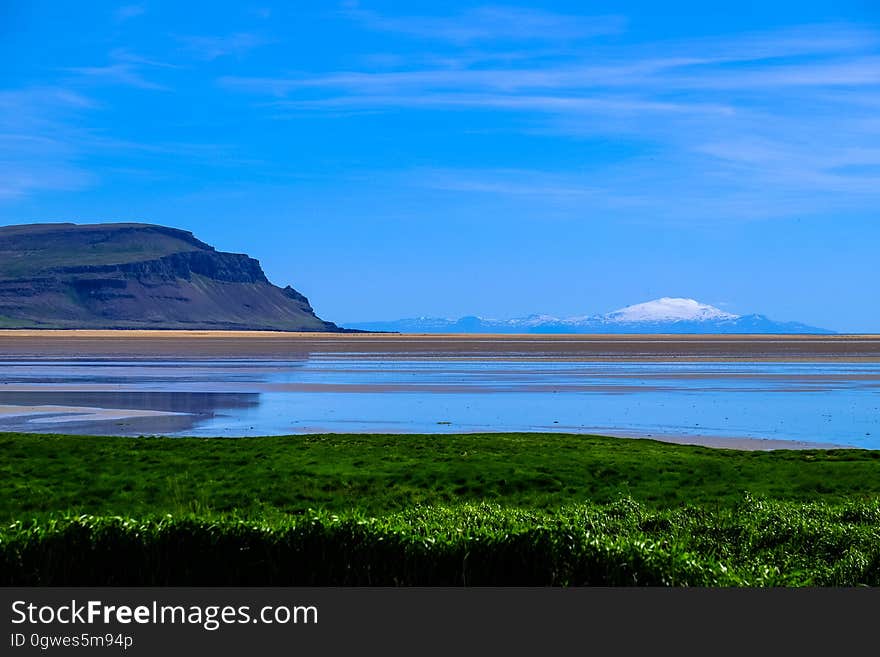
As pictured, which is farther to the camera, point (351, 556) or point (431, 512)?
point (431, 512)

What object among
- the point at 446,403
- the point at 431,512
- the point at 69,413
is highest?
the point at 431,512

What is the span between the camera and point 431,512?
13320mm

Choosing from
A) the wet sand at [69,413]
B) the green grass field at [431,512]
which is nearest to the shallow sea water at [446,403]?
the wet sand at [69,413]

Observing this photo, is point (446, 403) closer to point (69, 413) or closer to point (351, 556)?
point (69, 413)

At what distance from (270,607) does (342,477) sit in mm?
12404

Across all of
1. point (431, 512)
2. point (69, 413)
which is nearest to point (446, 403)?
point (69, 413)

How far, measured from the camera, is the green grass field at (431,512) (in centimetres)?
1016

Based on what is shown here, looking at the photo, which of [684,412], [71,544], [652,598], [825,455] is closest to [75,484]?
[71,544]

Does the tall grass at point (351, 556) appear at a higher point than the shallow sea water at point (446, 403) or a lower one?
higher

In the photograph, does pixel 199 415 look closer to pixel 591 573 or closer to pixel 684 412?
pixel 684 412

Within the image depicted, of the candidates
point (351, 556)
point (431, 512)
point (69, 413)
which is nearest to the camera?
point (351, 556)

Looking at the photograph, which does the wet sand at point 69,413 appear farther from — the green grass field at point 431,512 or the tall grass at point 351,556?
the tall grass at point 351,556

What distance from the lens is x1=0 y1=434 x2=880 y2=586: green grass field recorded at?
10.2 metres

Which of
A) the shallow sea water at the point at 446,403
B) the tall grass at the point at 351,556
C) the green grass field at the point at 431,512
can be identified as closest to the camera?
the tall grass at the point at 351,556
